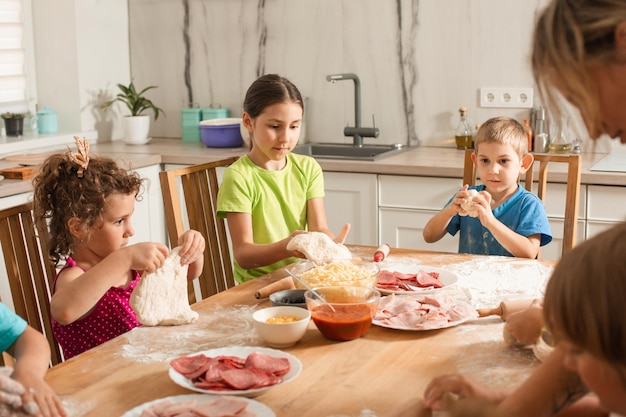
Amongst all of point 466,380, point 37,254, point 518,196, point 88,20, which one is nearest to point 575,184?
point 518,196

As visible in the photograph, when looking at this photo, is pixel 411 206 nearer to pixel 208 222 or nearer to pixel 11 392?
pixel 208 222

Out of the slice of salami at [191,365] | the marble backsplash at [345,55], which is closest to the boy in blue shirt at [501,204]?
the slice of salami at [191,365]

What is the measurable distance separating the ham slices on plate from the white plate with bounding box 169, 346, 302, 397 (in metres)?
0.26

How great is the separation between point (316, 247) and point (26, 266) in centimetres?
64

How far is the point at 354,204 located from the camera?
10.6ft

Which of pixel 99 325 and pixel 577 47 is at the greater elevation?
pixel 577 47

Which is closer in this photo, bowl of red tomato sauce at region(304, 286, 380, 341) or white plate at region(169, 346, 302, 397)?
white plate at region(169, 346, 302, 397)

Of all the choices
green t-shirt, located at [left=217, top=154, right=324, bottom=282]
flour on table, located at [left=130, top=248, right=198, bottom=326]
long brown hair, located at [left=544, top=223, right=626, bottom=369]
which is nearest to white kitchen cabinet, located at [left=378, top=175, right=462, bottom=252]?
green t-shirt, located at [left=217, top=154, right=324, bottom=282]

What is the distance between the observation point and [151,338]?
1514 millimetres

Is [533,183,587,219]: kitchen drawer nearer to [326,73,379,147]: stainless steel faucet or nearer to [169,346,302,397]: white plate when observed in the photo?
[326,73,379,147]: stainless steel faucet

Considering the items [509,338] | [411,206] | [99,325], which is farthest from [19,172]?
[509,338]

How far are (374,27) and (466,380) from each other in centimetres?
264

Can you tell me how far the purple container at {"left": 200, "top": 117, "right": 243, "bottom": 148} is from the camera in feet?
12.1

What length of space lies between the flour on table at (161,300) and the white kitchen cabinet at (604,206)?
5.60 feet
